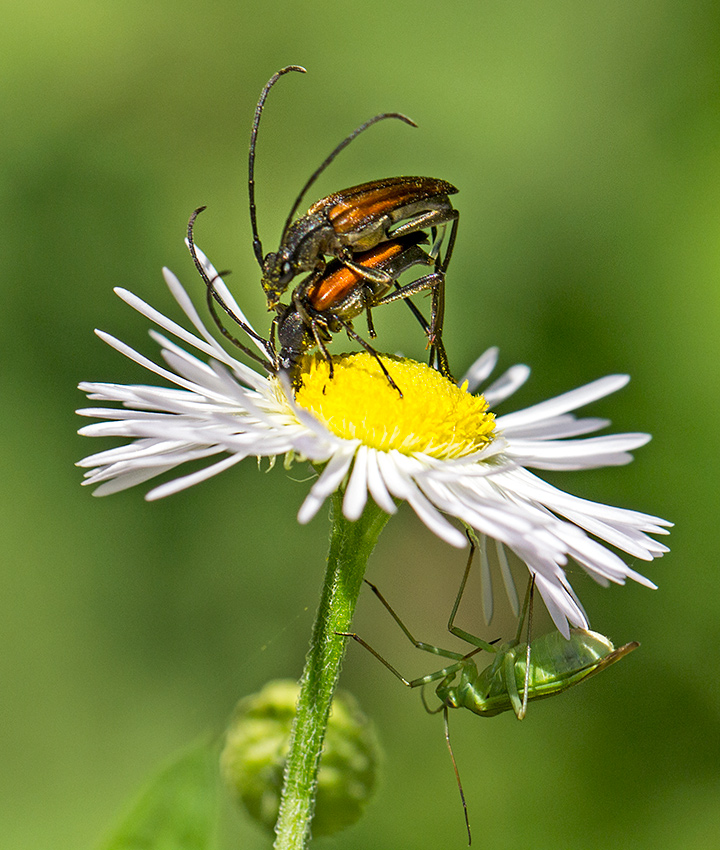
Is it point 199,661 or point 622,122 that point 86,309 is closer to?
point 199,661

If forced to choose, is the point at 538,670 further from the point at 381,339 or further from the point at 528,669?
the point at 381,339

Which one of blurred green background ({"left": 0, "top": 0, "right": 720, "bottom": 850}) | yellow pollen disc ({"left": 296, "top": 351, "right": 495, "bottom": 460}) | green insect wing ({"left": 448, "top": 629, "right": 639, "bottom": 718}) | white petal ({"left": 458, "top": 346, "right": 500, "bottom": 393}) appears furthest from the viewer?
blurred green background ({"left": 0, "top": 0, "right": 720, "bottom": 850})

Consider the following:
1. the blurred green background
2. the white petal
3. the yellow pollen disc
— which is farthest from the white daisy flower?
the blurred green background

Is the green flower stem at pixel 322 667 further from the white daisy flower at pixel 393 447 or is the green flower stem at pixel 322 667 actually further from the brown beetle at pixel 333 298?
the brown beetle at pixel 333 298

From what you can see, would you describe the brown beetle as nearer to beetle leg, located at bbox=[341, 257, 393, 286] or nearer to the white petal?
beetle leg, located at bbox=[341, 257, 393, 286]

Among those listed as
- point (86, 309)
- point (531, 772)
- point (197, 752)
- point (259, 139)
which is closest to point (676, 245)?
point (259, 139)
